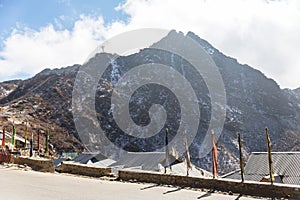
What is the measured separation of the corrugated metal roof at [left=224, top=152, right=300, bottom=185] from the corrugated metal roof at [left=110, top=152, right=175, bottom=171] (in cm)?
921

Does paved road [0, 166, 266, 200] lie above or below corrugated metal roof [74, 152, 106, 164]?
above

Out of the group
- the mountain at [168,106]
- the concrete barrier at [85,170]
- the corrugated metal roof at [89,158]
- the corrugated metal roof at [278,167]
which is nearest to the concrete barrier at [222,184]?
the concrete barrier at [85,170]

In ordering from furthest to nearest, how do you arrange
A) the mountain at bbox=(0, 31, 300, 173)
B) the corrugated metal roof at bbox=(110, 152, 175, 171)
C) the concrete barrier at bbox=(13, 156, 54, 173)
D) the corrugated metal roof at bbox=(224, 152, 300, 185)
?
the mountain at bbox=(0, 31, 300, 173) → the corrugated metal roof at bbox=(110, 152, 175, 171) → the corrugated metal roof at bbox=(224, 152, 300, 185) → the concrete barrier at bbox=(13, 156, 54, 173)

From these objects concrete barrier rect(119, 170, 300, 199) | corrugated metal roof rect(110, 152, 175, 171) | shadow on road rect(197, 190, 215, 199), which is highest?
concrete barrier rect(119, 170, 300, 199)

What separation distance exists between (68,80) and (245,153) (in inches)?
2603

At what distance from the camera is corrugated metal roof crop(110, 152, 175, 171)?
33803 mm

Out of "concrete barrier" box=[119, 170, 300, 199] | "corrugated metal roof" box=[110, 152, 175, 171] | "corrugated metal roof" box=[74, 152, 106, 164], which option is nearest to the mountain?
"corrugated metal roof" box=[74, 152, 106, 164]

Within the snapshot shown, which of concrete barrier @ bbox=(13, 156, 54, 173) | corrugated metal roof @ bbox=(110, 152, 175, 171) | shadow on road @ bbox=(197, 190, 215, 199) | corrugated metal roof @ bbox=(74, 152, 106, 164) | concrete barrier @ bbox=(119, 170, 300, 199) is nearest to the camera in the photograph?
concrete barrier @ bbox=(119, 170, 300, 199)

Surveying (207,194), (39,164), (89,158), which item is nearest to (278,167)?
(207,194)

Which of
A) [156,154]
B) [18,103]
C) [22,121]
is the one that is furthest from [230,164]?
[18,103]

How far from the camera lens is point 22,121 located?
251 feet

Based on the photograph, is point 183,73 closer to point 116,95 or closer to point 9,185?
point 116,95

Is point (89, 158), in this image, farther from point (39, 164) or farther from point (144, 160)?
point (39, 164)

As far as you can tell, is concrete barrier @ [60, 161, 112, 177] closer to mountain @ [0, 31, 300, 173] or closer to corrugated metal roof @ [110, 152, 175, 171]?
corrugated metal roof @ [110, 152, 175, 171]
